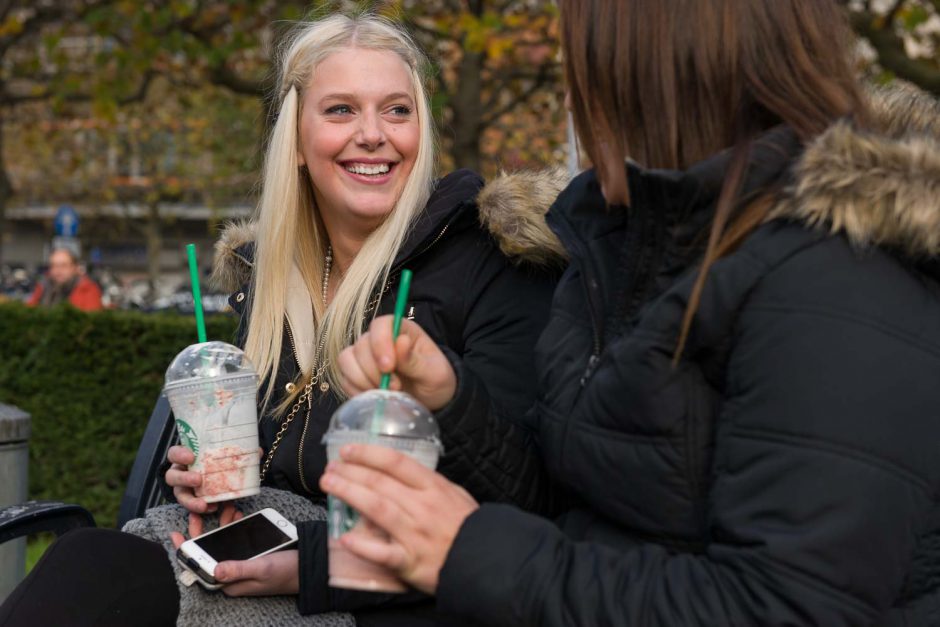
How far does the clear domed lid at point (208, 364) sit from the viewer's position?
2.02 meters

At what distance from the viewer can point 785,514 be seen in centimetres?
131

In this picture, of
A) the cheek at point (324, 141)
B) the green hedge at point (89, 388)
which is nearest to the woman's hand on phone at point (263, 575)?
the cheek at point (324, 141)

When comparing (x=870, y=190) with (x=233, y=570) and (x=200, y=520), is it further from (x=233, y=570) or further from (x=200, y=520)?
(x=200, y=520)

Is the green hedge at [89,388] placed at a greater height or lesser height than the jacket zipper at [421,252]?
lesser

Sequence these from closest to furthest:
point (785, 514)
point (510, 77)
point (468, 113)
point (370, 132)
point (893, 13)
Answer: point (785, 514), point (370, 132), point (893, 13), point (468, 113), point (510, 77)

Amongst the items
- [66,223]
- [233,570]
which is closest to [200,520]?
[233,570]

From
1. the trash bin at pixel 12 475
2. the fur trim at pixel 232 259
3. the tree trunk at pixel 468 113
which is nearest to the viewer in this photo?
the fur trim at pixel 232 259

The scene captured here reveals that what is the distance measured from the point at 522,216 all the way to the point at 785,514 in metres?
1.10

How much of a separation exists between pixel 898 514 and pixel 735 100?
60 cm

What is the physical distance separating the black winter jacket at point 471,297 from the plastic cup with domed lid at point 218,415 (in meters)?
0.20

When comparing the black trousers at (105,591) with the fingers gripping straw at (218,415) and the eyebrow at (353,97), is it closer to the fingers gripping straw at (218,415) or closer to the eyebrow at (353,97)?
the fingers gripping straw at (218,415)

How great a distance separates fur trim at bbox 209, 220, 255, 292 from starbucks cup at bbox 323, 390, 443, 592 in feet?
5.05

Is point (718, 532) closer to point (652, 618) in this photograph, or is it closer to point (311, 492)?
point (652, 618)

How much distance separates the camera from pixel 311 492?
94.0 inches
